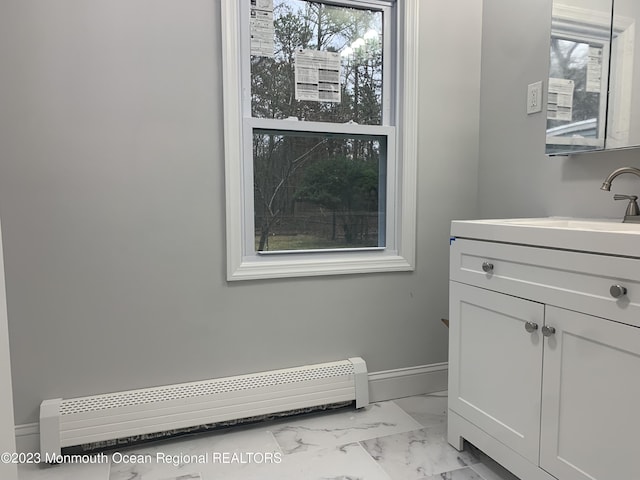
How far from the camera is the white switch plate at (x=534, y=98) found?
6.17ft

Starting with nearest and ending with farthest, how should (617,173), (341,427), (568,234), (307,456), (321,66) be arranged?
(568,234) < (617,173) < (307,456) < (341,427) < (321,66)

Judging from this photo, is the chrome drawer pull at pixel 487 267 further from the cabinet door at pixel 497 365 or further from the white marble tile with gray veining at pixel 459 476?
the white marble tile with gray veining at pixel 459 476

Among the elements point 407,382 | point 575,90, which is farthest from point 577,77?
point 407,382

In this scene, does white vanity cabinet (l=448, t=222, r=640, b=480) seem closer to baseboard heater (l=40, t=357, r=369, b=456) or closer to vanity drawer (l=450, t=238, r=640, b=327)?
vanity drawer (l=450, t=238, r=640, b=327)

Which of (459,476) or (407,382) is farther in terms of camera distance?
(407,382)

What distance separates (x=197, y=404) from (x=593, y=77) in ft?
6.40

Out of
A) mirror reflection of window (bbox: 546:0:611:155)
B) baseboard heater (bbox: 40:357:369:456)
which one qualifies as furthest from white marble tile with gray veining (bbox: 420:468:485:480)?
mirror reflection of window (bbox: 546:0:611:155)

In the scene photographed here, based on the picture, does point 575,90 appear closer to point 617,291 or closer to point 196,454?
point 617,291

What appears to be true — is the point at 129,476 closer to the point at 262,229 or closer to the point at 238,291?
the point at 238,291

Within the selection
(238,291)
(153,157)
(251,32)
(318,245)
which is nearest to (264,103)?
(251,32)

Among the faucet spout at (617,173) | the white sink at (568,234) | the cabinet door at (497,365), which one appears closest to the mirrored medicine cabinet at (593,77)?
the faucet spout at (617,173)

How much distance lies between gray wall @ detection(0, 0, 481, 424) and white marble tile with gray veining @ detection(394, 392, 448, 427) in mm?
506

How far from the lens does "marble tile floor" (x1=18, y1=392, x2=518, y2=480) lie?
1.57 meters

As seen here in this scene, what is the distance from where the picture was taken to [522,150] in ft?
6.56
